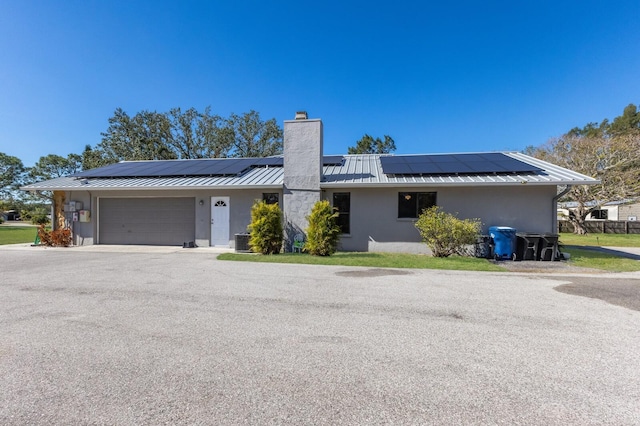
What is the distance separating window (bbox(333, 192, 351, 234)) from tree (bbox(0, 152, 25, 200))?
51951mm

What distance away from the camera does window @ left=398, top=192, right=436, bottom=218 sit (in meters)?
12.0

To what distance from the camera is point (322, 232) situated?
10.5m

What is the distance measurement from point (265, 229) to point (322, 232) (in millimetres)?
2082

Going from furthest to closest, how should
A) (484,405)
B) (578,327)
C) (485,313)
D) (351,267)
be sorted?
(351,267) < (485,313) < (578,327) < (484,405)

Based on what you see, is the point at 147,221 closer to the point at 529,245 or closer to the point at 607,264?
the point at 529,245

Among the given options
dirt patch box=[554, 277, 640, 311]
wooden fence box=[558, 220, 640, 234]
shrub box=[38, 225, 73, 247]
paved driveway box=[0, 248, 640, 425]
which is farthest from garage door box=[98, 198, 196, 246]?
wooden fence box=[558, 220, 640, 234]

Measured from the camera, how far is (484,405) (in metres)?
2.42

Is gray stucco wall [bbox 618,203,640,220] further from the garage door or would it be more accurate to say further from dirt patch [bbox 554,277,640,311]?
the garage door

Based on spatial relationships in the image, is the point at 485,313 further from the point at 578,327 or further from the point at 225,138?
the point at 225,138

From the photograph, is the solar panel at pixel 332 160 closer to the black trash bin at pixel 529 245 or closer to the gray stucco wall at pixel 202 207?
the gray stucco wall at pixel 202 207

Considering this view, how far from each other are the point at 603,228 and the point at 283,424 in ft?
104

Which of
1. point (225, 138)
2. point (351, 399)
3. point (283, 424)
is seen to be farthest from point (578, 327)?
point (225, 138)

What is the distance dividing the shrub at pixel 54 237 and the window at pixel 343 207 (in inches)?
473

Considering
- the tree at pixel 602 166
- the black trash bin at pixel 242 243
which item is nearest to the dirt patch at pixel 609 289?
the black trash bin at pixel 242 243
